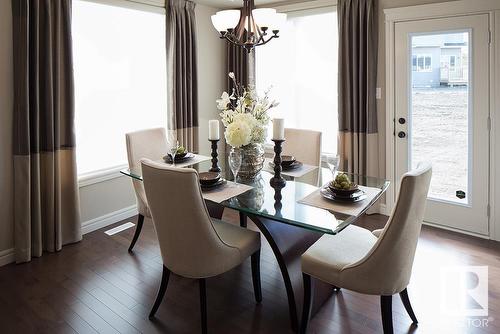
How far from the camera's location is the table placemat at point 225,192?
230cm

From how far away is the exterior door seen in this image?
341 cm

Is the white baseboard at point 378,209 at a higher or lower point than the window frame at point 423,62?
lower

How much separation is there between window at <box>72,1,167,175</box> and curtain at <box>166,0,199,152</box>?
0.41 ft

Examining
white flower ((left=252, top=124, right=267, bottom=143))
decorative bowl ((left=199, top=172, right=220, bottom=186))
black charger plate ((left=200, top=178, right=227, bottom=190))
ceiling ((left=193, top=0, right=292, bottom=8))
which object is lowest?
black charger plate ((left=200, top=178, right=227, bottom=190))

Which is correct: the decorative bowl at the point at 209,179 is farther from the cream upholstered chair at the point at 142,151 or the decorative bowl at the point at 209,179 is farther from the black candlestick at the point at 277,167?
the cream upholstered chair at the point at 142,151

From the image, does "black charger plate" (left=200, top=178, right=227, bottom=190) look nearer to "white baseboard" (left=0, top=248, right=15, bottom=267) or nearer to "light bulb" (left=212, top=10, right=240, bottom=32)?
"light bulb" (left=212, top=10, right=240, bottom=32)

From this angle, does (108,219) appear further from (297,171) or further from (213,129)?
(297,171)

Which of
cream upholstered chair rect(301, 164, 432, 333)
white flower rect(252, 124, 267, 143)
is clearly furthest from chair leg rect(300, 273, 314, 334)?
white flower rect(252, 124, 267, 143)

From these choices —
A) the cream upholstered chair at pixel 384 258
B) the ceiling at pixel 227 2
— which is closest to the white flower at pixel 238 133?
the cream upholstered chair at pixel 384 258

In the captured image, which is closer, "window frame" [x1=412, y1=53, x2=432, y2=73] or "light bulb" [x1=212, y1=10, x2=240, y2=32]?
"light bulb" [x1=212, y1=10, x2=240, y2=32]

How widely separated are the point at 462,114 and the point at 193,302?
2.88m

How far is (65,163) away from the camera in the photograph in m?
3.37

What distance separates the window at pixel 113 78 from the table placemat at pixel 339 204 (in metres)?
2.47

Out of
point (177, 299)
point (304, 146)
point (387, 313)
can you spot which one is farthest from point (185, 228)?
point (304, 146)
